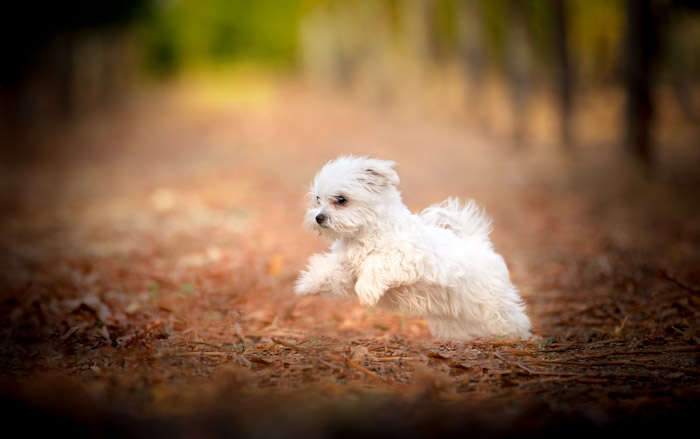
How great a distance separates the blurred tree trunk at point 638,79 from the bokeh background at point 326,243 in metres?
0.06

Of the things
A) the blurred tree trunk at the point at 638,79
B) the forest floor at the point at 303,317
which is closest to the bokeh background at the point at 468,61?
the blurred tree trunk at the point at 638,79

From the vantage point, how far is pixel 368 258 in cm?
482

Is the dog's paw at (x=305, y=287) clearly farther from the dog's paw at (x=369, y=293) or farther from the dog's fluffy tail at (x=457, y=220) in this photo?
the dog's fluffy tail at (x=457, y=220)

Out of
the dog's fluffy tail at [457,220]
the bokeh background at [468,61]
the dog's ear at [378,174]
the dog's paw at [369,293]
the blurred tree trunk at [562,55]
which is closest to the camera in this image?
the dog's paw at [369,293]

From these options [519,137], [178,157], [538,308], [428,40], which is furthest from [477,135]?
[538,308]

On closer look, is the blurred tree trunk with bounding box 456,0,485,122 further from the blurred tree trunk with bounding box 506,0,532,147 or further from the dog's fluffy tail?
the dog's fluffy tail

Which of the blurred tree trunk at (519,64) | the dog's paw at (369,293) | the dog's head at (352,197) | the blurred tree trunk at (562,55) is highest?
the blurred tree trunk at (519,64)

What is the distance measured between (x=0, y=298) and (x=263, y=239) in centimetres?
410

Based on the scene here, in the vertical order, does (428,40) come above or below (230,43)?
below

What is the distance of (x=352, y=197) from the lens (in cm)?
475

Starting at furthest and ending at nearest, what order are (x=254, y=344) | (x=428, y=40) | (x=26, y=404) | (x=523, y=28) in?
(x=428, y=40)
(x=523, y=28)
(x=254, y=344)
(x=26, y=404)

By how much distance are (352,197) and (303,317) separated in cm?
236

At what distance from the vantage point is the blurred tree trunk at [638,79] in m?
14.9

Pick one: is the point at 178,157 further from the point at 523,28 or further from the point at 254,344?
the point at 254,344
